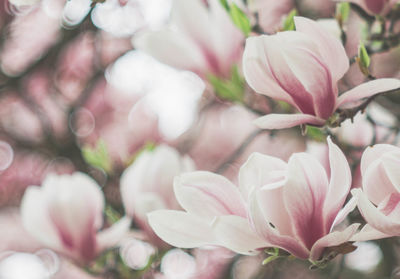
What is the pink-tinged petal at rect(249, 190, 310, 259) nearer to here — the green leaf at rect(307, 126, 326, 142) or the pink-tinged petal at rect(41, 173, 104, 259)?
the green leaf at rect(307, 126, 326, 142)

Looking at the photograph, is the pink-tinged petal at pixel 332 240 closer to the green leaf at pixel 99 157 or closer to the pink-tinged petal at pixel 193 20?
the pink-tinged petal at pixel 193 20

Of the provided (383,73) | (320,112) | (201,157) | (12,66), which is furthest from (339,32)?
(12,66)

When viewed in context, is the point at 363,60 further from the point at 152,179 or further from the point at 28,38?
the point at 28,38

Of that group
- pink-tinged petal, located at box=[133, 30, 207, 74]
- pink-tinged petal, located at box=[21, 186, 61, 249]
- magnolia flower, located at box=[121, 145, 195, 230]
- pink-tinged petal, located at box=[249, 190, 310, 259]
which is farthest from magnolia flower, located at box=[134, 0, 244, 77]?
pink-tinged petal, located at box=[249, 190, 310, 259]

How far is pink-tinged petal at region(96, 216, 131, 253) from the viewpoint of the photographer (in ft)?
2.25

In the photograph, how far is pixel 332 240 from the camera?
41 cm

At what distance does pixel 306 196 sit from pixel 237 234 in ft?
0.20

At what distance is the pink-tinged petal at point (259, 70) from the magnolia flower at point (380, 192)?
0.30 ft

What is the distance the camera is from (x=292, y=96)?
0.45 metres

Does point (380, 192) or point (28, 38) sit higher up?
point (380, 192)

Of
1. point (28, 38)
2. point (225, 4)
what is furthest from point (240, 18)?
point (28, 38)

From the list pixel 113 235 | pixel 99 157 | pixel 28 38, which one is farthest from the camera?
pixel 28 38

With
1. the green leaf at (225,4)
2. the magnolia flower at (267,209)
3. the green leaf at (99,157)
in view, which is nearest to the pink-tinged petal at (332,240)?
the magnolia flower at (267,209)

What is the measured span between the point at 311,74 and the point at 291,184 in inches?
3.6
